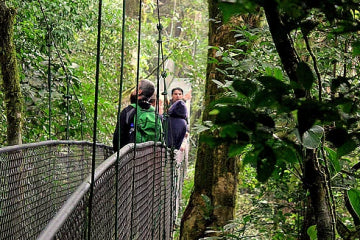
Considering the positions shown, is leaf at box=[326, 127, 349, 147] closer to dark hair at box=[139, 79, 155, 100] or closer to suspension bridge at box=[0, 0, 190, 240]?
suspension bridge at box=[0, 0, 190, 240]

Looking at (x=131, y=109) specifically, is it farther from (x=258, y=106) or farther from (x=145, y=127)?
(x=258, y=106)

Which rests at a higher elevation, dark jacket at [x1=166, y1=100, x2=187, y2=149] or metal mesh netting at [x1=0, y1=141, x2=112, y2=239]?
dark jacket at [x1=166, y1=100, x2=187, y2=149]

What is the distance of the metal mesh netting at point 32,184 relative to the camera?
2246mm

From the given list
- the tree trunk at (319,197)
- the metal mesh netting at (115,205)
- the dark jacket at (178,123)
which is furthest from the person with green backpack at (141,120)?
the tree trunk at (319,197)

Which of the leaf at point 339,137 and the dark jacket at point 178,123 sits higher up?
the dark jacket at point 178,123

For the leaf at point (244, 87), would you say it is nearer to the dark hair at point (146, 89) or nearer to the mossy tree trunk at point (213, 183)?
the mossy tree trunk at point (213, 183)

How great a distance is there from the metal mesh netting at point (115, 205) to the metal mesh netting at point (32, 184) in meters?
0.46

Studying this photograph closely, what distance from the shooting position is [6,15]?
3072 millimetres

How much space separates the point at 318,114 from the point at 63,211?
2.30 ft

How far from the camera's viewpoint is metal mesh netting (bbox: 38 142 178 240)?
1251 mm

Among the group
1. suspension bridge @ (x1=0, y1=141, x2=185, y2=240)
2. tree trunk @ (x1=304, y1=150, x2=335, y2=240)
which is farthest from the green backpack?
tree trunk @ (x1=304, y1=150, x2=335, y2=240)

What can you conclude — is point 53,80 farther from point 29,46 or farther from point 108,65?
point 108,65

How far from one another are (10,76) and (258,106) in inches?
110

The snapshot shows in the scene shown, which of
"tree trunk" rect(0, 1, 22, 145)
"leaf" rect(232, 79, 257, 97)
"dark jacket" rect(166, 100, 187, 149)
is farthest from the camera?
"dark jacket" rect(166, 100, 187, 149)
